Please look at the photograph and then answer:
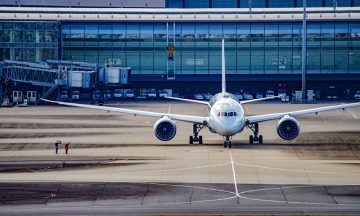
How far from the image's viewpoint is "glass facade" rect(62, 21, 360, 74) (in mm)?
166375

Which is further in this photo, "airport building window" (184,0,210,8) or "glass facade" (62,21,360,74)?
"airport building window" (184,0,210,8)

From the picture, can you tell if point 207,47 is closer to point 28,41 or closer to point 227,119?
point 28,41

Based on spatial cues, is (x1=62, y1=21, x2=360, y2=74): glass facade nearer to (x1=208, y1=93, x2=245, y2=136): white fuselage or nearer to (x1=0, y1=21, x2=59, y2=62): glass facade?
(x1=0, y1=21, x2=59, y2=62): glass facade

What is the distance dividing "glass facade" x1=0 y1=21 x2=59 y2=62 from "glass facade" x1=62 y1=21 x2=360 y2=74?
1.30 m

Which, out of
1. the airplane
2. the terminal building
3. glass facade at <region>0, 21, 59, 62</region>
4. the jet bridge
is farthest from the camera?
glass facade at <region>0, 21, 59, 62</region>

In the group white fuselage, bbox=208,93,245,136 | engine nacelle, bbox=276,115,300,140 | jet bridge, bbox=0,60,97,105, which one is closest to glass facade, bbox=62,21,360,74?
jet bridge, bbox=0,60,97,105

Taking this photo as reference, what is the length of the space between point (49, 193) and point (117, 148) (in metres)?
24.8

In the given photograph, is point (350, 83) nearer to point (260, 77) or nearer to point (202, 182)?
point (260, 77)

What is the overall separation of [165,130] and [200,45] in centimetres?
8946

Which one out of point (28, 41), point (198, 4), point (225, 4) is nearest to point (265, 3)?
point (225, 4)

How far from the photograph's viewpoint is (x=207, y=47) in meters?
168

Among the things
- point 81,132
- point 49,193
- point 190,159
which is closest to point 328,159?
point 190,159

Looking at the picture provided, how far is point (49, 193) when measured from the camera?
2127 inches

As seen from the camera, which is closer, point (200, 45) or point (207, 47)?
point (207, 47)
